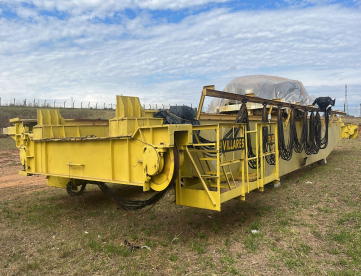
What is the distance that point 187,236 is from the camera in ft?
15.4

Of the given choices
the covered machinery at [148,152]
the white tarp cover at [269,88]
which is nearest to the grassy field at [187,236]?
the covered machinery at [148,152]

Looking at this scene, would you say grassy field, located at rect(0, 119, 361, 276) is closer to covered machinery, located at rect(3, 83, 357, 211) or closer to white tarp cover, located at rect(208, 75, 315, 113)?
covered machinery, located at rect(3, 83, 357, 211)

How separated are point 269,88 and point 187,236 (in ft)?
21.2

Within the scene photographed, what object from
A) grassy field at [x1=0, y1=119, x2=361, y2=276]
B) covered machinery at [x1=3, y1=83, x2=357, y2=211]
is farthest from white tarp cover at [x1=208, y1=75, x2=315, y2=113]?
grassy field at [x1=0, y1=119, x2=361, y2=276]

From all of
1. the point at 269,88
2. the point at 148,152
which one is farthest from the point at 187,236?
the point at 269,88

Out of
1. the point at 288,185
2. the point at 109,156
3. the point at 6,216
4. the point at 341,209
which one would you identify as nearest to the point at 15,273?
the point at 109,156

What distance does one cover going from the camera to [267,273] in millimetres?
3553

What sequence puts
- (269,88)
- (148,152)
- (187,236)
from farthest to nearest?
(269,88) < (187,236) < (148,152)

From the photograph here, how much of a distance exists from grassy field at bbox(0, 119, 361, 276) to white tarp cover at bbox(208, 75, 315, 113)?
3447 mm

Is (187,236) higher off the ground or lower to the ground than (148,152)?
lower

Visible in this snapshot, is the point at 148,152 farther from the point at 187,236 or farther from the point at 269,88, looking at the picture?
the point at 269,88

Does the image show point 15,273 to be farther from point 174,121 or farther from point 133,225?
point 174,121

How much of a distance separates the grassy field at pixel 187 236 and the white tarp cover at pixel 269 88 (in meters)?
3.45

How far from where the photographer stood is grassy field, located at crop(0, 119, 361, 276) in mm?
3727
